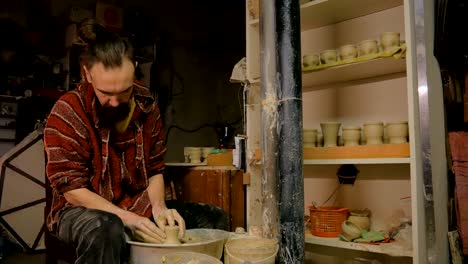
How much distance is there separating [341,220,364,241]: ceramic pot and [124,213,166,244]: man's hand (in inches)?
44.5

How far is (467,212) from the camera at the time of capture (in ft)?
6.34

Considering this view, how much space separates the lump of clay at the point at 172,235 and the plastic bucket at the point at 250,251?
0.19m

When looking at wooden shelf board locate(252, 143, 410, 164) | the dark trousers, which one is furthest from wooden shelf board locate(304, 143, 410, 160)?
the dark trousers

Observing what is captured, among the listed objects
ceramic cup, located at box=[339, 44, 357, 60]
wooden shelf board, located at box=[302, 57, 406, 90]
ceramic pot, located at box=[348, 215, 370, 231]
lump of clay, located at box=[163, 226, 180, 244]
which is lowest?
→ ceramic pot, located at box=[348, 215, 370, 231]

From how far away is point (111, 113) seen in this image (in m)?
1.81

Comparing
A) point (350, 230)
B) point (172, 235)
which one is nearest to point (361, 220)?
point (350, 230)

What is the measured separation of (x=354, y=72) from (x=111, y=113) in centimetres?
146

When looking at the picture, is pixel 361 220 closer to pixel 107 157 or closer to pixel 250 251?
pixel 250 251

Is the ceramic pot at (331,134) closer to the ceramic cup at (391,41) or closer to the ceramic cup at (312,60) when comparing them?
the ceramic cup at (312,60)

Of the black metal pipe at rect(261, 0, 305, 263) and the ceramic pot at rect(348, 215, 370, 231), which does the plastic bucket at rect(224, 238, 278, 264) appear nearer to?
the black metal pipe at rect(261, 0, 305, 263)

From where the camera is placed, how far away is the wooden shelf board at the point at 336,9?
2.37 meters

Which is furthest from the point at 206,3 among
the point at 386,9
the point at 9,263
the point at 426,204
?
the point at 426,204

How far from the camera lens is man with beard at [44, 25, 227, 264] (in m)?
1.56

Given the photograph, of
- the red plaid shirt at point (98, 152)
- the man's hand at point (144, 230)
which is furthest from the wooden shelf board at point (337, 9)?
the man's hand at point (144, 230)
